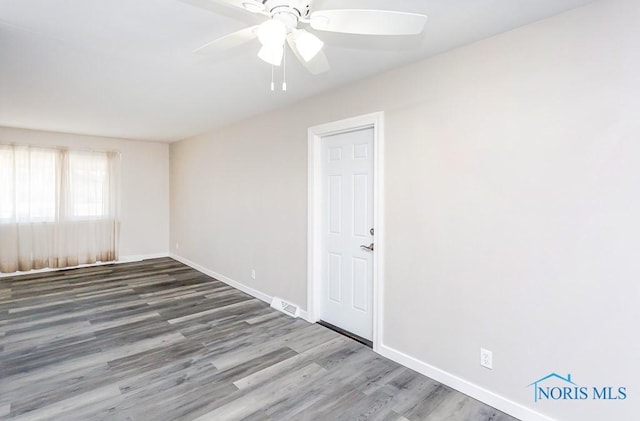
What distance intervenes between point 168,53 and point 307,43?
55.5 inches

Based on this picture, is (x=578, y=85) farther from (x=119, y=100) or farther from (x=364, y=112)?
(x=119, y=100)

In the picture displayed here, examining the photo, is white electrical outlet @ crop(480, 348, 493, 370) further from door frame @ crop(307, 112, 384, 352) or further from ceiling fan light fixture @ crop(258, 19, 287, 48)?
ceiling fan light fixture @ crop(258, 19, 287, 48)

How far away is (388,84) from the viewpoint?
284cm

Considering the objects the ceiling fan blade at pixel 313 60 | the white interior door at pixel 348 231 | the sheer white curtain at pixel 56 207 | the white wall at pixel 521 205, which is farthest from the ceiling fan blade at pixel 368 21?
the sheer white curtain at pixel 56 207

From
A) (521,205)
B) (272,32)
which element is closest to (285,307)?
(521,205)

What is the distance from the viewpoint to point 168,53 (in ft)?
8.21

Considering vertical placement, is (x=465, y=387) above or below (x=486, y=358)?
below

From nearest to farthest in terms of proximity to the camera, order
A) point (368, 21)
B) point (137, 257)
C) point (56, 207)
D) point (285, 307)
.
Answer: point (368, 21), point (285, 307), point (56, 207), point (137, 257)

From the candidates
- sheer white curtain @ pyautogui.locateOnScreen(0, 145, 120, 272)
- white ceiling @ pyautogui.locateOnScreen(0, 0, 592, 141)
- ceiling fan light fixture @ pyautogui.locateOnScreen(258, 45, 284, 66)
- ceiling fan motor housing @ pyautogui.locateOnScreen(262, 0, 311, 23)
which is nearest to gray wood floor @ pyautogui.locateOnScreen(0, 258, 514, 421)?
sheer white curtain @ pyautogui.locateOnScreen(0, 145, 120, 272)

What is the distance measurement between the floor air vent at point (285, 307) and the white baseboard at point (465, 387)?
3.93 ft

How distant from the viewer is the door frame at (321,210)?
2889 mm

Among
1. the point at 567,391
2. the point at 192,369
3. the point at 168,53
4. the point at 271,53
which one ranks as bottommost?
the point at 192,369

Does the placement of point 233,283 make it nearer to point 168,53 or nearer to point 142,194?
point 142,194

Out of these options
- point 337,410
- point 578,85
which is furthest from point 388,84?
point 337,410
